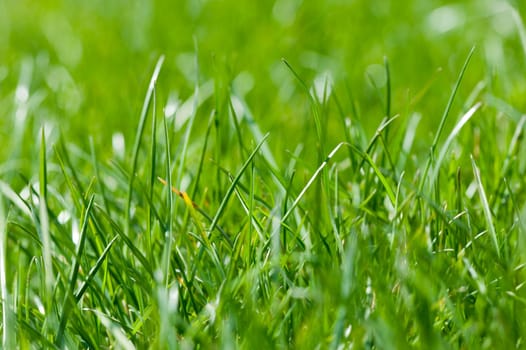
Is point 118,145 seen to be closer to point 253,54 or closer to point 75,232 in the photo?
point 75,232

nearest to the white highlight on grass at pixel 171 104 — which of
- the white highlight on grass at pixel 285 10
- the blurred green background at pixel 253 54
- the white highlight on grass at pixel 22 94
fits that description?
the blurred green background at pixel 253 54

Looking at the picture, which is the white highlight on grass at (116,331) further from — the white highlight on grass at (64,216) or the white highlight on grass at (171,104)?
the white highlight on grass at (171,104)

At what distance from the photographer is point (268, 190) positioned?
4.84 ft

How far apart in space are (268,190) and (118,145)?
1.99 ft

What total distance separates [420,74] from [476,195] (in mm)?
976

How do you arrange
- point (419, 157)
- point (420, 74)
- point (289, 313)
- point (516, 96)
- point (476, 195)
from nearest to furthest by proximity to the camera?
point (289, 313), point (476, 195), point (419, 157), point (516, 96), point (420, 74)

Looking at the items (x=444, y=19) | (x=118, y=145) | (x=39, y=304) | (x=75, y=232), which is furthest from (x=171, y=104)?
(x=444, y=19)

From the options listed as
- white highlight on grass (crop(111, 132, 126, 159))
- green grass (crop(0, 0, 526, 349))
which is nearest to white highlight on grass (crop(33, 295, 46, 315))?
green grass (crop(0, 0, 526, 349))

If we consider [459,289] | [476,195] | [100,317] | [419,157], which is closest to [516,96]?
[419,157]

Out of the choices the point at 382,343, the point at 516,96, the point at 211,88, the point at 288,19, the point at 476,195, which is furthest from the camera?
the point at 288,19

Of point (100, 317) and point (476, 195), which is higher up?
point (100, 317)

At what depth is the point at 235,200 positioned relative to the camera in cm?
156

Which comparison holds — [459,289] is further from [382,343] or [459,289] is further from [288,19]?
[288,19]

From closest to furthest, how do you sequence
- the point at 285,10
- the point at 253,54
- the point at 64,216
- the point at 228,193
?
1. the point at 228,193
2. the point at 64,216
3. the point at 253,54
4. the point at 285,10
